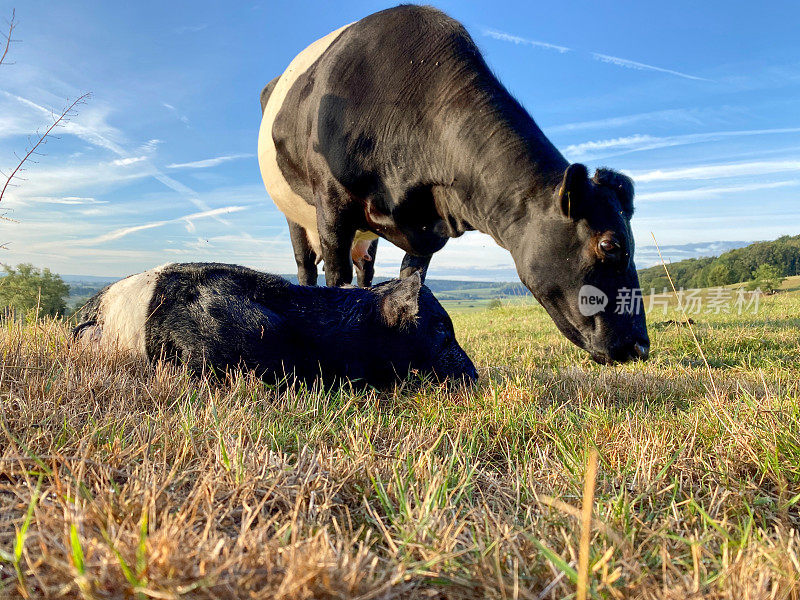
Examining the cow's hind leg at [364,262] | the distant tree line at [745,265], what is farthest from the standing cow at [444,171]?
the distant tree line at [745,265]

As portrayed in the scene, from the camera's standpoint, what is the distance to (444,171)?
4434 mm

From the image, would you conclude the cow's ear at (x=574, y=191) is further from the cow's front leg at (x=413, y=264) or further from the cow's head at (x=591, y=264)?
the cow's front leg at (x=413, y=264)

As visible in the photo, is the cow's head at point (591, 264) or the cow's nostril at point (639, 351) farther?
the cow's nostril at point (639, 351)

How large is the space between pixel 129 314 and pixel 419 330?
163 cm

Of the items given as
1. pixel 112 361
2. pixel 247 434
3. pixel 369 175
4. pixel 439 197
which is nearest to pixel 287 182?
pixel 369 175

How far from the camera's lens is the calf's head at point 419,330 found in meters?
3.04

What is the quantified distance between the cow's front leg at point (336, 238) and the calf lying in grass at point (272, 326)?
1.89m

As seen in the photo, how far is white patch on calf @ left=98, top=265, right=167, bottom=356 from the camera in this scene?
9.48 ft

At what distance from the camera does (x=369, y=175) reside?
475 centimetres

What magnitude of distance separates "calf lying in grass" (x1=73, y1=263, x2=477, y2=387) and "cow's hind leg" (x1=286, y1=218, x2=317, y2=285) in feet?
14.6

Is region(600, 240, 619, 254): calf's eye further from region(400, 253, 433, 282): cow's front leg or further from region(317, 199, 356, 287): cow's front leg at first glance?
region(400, 253, 433, 282): cow's front leg

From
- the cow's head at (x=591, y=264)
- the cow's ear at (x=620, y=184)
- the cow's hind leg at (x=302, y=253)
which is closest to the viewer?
the cow's head at (x=591, y=264)

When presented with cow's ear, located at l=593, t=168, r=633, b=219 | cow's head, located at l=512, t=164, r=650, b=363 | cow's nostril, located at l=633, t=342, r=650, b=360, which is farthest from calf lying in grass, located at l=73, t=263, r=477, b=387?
cow's ear, located at l=593, t=168, r=633, b=219

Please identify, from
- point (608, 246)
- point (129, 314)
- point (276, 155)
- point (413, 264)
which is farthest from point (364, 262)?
point (129, 314)
